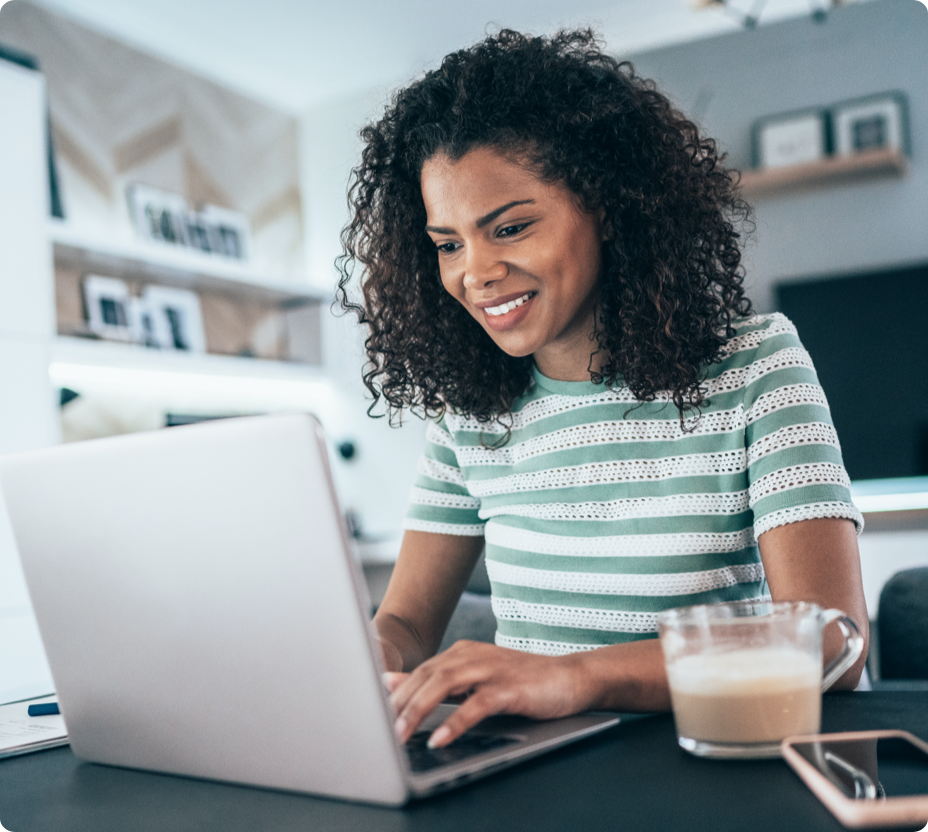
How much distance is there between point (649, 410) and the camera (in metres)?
1.14

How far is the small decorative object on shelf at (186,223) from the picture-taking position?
331 cm

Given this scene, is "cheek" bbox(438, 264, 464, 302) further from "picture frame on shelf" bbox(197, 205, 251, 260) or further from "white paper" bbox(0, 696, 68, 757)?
"picture frame on shelf" bbox(197, 205, 251, 260)

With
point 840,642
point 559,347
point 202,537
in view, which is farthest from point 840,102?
point 202,537

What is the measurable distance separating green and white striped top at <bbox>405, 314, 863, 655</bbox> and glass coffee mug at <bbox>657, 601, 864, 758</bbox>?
337 mm

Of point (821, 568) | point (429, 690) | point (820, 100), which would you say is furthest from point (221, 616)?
point (820, 100)

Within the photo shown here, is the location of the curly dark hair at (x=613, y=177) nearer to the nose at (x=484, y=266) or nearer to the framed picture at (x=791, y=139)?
the nose at (x=484, y=266)

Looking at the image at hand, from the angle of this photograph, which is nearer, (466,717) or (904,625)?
(466,717)

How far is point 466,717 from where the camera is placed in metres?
0.65

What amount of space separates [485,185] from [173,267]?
7.77 ft

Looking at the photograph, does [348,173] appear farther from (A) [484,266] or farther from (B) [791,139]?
(A) [484,266]

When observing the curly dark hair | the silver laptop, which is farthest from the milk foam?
the curly dark hair

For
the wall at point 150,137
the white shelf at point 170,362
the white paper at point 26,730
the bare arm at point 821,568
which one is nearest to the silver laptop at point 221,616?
the white paper at point 26,730

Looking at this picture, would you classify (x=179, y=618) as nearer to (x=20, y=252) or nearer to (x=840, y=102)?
(x=20, y=252)

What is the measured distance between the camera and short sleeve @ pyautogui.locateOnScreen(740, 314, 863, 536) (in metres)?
0.91
